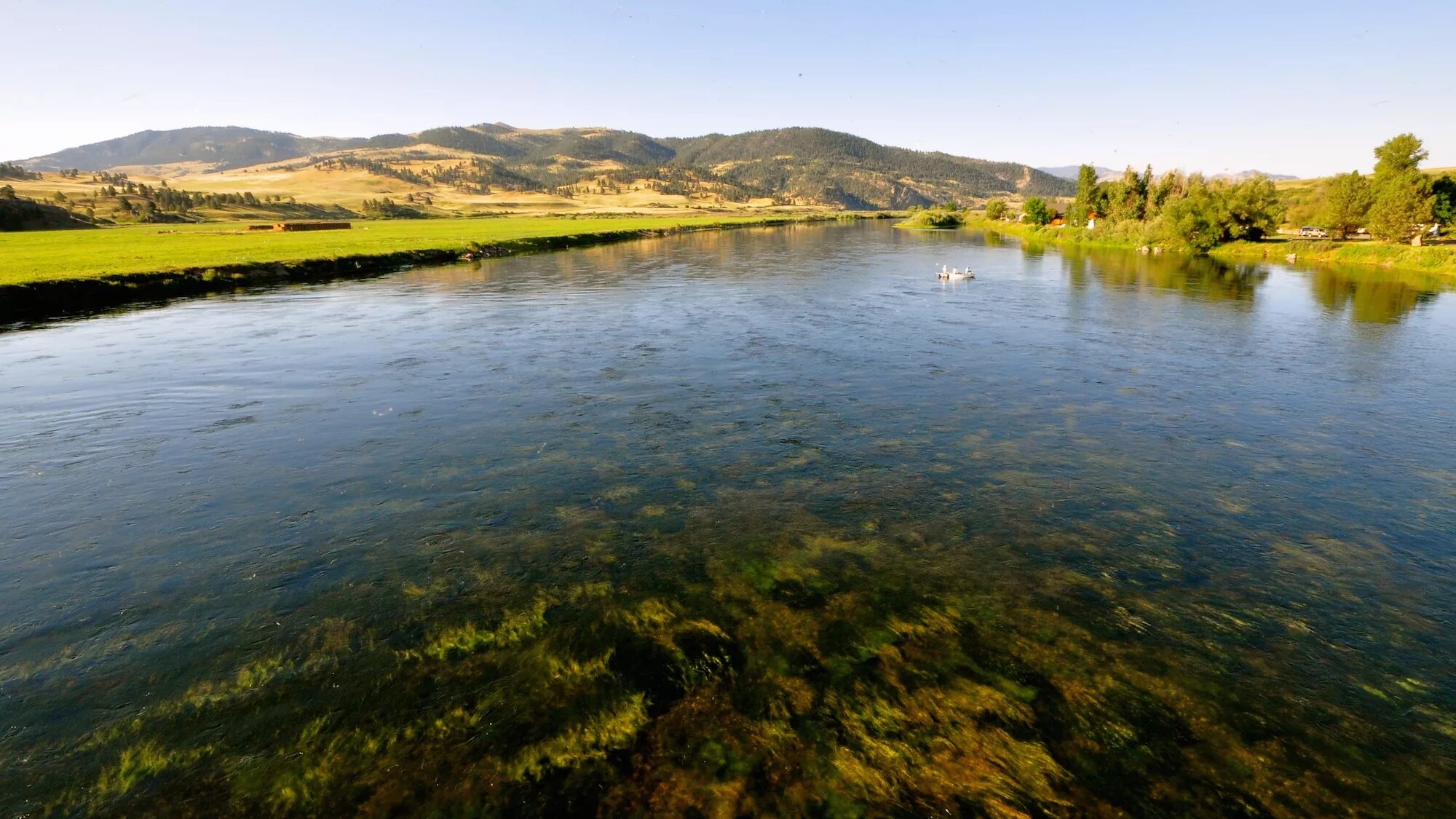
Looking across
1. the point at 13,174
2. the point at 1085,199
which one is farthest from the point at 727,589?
the point at 13,174

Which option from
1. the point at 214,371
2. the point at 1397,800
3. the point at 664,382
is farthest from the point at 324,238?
the point at 1397,800

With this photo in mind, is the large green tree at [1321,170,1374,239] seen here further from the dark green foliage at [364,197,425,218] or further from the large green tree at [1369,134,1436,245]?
the dark green foliage at [364,197,425,218]

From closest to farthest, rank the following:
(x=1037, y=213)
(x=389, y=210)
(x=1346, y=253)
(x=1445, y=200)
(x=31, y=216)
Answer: (x=1346, y=253) < (x=1445, y=200) < (x=31, y=216) < (x=1037, y=213) < (x=389, y=210)

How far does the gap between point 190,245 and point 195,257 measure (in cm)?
1517

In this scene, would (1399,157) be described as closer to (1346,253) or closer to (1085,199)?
(1346,253)

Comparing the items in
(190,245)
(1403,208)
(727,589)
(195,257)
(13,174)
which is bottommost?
(727,589)

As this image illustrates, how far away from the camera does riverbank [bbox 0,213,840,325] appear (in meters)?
37.6

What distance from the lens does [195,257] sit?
52.3 meters

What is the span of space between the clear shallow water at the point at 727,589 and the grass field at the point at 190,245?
2711cm

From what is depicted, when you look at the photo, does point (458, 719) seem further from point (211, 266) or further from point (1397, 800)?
point (211, 266)

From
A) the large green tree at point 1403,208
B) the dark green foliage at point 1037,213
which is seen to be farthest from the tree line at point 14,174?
the large green tree at point 1403,208

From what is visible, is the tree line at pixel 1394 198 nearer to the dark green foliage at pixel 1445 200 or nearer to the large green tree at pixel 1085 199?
the dark green foliage at pixel 1445 200

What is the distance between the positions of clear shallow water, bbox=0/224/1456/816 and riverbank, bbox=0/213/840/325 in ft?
62.1

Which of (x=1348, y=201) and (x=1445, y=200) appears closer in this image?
(x=1445, y=200)
